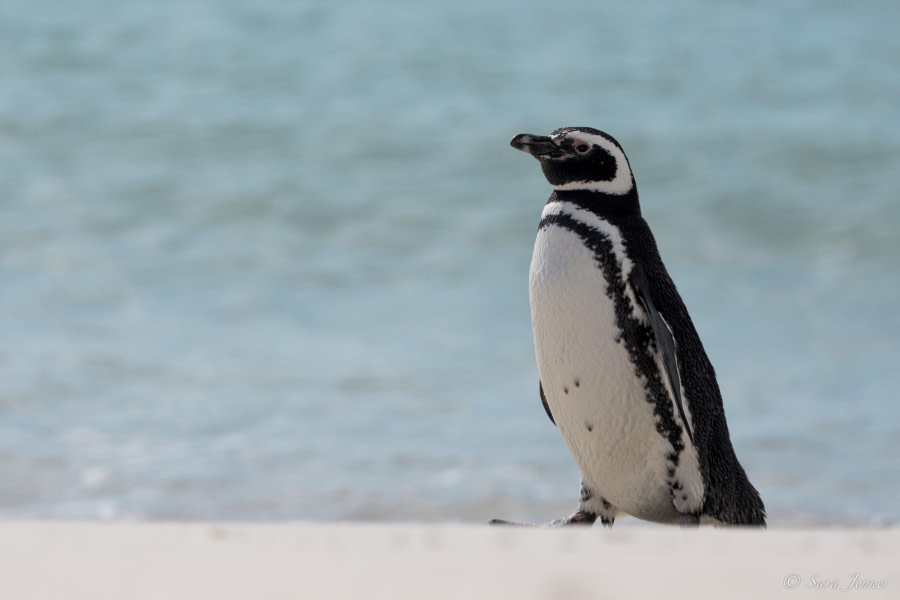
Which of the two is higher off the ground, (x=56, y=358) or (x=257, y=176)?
(x=257, y=176)

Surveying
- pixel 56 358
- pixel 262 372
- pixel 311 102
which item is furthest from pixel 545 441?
pixel 311 102

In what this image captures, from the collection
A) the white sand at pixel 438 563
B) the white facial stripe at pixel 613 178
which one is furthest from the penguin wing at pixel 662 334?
the white sand at pixel 438 563

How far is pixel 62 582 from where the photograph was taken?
1806 mm

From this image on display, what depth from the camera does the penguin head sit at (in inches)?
120

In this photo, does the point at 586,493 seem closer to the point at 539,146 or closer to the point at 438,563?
the point at 539,146

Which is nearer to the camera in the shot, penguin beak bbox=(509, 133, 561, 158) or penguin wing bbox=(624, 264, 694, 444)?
penguin wing bbox=(624, 264, 694, 444)

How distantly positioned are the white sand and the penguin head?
116 cm

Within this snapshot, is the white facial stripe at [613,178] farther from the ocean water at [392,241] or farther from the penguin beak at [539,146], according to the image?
the ocean water at [392,241]

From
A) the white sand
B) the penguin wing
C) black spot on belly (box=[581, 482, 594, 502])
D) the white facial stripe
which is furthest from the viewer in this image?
black spot on belly (box=[581, 482, 594, 502])

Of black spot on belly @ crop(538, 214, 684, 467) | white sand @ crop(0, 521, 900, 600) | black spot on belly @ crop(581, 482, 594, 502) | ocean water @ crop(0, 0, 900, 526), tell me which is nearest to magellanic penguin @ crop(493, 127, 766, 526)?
black spot on belly @ crop(538, 214, 684, 467)

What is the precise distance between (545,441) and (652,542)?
108 inches

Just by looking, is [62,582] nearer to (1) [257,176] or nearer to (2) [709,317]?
(2) [709,317]

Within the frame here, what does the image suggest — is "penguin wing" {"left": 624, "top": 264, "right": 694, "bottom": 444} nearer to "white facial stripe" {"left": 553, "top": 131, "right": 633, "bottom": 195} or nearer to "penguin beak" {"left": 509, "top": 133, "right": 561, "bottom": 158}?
"white facial stripe" {"left": 553, "top": 131, "right": 633, "bottom": 195}

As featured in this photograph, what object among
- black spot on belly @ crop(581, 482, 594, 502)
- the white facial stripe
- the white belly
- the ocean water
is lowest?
black spot on belly @ crop(581, 482, 594, 502)
